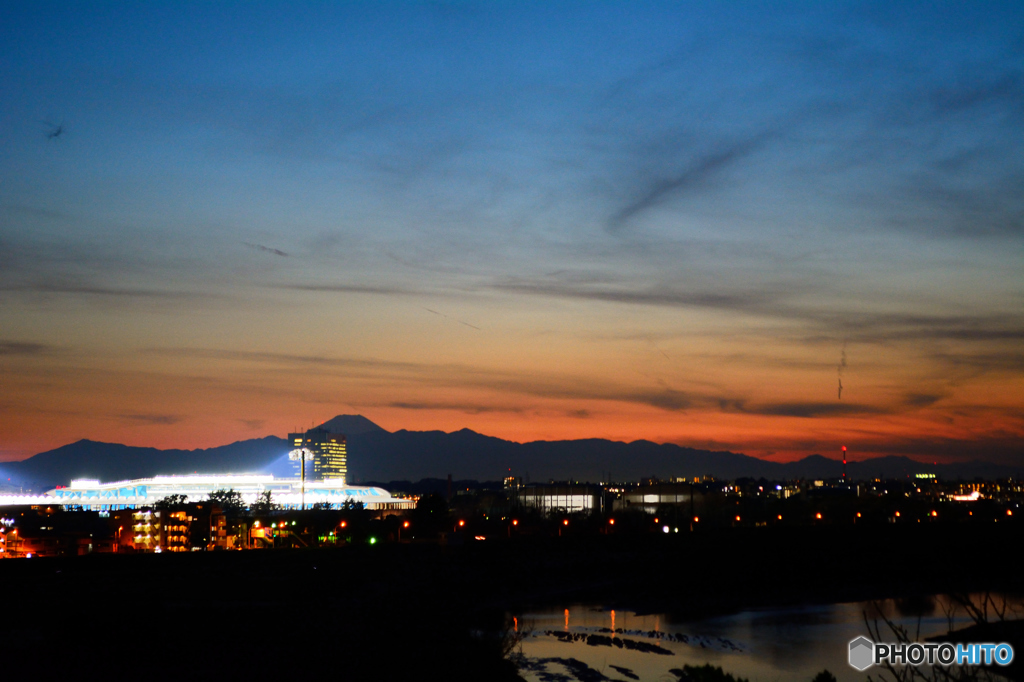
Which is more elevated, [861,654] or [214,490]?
[214,490]

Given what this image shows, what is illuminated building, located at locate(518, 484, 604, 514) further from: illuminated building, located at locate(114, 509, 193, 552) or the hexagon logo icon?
the hexagon logo icon

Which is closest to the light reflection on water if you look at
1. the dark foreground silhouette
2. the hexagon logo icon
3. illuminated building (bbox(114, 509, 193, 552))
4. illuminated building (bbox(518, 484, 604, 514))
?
the hexagon logo icon

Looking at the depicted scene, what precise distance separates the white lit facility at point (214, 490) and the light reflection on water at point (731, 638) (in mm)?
96678

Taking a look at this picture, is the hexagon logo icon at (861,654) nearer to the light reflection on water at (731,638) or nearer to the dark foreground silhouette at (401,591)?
the light reflection on water at (731,638)

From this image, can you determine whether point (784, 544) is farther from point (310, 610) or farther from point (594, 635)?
point (310, 610)

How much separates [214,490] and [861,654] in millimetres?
133777

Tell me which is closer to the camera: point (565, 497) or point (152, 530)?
point (152, 530)

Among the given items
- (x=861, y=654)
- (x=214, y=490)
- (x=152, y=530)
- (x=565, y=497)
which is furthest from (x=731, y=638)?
(x=214, y=490)

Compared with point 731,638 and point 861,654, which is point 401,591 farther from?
A: point 861,654

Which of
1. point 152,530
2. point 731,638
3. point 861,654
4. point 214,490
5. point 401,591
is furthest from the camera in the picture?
point 214,490

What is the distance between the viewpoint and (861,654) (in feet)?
114

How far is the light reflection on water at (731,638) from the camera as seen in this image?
32031mm

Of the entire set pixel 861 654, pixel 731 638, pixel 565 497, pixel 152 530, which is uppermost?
pixel 152 530

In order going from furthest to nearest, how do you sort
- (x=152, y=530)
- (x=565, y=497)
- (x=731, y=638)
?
(x=565, y=497) < (x=152, y=530) < (x=731, y=638)
